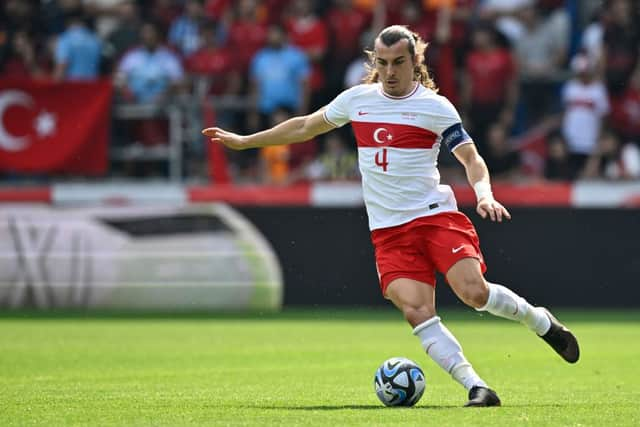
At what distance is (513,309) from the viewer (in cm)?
845

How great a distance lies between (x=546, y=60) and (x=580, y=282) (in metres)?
3.96

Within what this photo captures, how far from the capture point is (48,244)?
18.0m

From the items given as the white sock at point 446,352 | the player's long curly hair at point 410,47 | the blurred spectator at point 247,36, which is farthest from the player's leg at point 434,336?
the blurred spectator at point 247,36

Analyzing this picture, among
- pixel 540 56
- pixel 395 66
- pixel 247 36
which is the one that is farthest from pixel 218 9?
pixel 395 66

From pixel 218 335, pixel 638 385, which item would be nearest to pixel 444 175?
pixel 218 335

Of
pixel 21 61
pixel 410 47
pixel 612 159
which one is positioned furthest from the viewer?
pixel 21 61

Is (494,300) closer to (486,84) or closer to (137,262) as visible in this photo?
(137,262)

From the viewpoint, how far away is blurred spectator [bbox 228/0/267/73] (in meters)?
20.0

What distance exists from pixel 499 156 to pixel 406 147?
10704 millimetres

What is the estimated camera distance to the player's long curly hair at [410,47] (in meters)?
8.30

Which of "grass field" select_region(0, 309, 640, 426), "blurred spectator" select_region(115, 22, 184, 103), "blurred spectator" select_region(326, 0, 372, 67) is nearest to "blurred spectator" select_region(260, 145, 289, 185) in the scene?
"blurred spectator" select_region(326, 0, 372, 67)

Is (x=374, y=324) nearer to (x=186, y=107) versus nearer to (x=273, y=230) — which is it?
(x=273, y=230)

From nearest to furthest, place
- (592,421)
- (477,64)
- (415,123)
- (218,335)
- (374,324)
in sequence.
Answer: (592,421) → (415,123) → (218,335) → (374,324) → (477,64)

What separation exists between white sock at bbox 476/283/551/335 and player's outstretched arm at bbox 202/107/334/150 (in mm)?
1614
